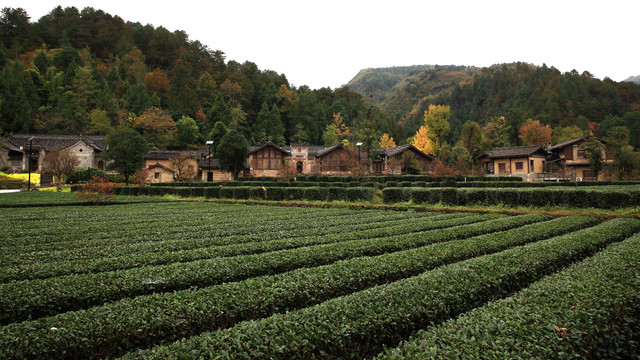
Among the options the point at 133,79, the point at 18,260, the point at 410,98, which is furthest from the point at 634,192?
the point at 410,98

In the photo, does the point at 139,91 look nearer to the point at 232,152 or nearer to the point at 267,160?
the point at 232,152

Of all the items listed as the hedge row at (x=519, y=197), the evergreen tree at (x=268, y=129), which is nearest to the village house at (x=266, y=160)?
the evergreen tree at (x=268, y=129)

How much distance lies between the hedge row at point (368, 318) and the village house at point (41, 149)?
192 feet

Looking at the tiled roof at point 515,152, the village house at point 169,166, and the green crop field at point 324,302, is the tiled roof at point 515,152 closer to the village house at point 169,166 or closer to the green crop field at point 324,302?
the green crop field at point 324,302

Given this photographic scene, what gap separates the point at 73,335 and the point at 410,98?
15221 centimetres

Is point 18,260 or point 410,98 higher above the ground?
point 410,98

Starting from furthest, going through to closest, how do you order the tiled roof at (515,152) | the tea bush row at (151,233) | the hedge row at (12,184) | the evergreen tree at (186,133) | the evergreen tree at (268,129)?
the evergreen tree at (268,129)
the evergreen tree at (186,133)
the tiled roof at (515,152)
the hedge row at (12,184)
the tea bush row at (151,233)

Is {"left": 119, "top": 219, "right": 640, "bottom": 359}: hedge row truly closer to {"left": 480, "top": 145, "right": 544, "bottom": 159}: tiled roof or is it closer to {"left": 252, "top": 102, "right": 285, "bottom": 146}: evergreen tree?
{"left": 480, "top": 145, "right": 544, "bottom": 159}: tiled roof

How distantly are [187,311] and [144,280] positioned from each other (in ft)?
5.65

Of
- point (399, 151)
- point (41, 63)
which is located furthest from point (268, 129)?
point (41, 63)

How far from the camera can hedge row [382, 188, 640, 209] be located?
565 inches

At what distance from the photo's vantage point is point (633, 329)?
3768 mm

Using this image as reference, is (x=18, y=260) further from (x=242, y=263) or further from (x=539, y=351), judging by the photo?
(x=539, y=351)

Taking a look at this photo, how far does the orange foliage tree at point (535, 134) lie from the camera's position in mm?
65000
